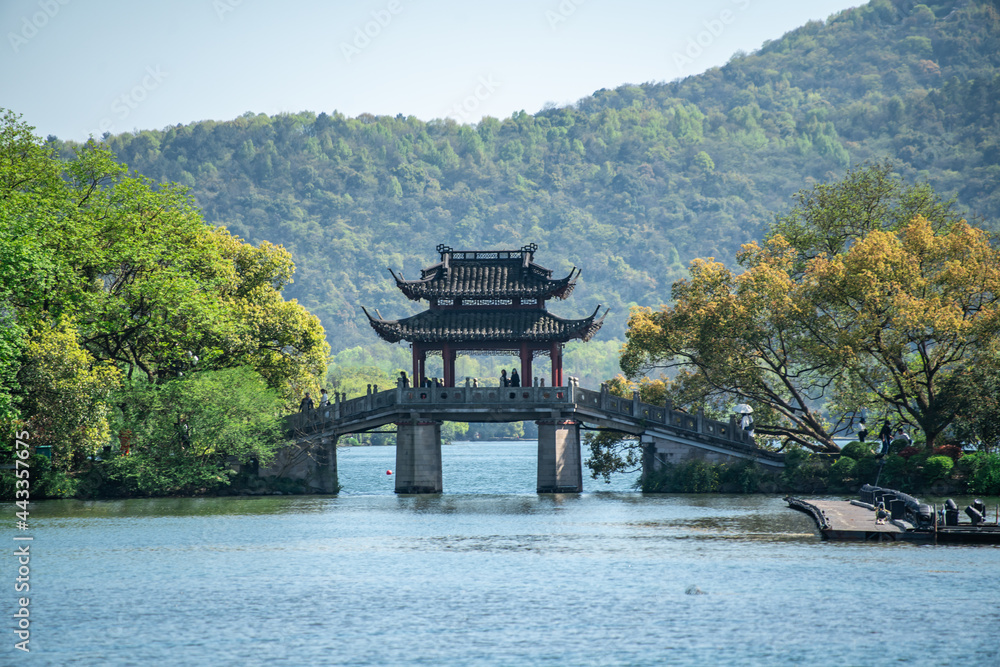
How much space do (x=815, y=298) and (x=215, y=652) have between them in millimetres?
37666

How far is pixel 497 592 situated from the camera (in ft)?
97.7

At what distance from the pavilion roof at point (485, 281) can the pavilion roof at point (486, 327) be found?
96cm

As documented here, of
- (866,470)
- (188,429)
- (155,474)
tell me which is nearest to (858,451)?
(866,470)

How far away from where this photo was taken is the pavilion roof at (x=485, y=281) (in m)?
58.9

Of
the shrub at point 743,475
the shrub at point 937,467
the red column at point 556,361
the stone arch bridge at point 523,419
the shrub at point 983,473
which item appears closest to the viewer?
the shrub at point 983,473

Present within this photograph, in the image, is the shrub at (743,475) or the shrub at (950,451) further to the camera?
the shrub at (743,475)

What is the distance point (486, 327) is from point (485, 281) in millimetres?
2747

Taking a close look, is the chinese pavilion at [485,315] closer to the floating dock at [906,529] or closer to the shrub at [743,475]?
the shrub at [743,475]

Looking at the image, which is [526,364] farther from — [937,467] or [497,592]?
[497,592]

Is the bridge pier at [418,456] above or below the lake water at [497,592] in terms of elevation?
above

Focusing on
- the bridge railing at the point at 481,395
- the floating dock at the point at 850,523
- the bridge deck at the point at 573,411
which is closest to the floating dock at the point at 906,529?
the floating dock at the point at 850,523

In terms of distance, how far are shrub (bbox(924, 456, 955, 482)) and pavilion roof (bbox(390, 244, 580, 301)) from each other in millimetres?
18097

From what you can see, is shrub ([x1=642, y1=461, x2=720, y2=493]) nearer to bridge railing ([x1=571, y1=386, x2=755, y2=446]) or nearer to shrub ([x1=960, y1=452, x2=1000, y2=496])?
bridge railing ([x1=571, y1=386, x2=755, y2=446])

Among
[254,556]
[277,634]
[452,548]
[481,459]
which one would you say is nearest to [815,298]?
[452,548]
